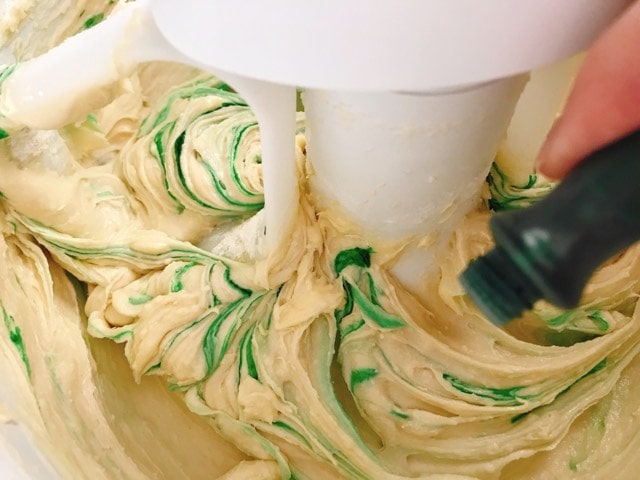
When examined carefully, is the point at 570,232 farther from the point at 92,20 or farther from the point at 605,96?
the point at 92,20

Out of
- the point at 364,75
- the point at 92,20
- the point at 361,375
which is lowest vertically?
the point at 361,375

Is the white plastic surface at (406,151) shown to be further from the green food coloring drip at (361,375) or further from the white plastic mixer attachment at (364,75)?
the green food coloring drip at (361,375)

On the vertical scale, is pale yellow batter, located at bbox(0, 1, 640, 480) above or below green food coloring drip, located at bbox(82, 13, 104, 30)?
below

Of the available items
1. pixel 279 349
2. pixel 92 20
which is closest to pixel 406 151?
pixel 279 349

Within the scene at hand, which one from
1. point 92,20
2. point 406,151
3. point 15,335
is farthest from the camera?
point 92,20

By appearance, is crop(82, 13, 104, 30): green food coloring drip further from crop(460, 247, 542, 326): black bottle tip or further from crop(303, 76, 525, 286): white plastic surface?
crop(460, 247, 542, 326): black bottle tip

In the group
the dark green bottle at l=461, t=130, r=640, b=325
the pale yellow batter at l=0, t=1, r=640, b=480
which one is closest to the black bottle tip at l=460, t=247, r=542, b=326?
the dark green bottle at l=461, t=130, r=640, b=325

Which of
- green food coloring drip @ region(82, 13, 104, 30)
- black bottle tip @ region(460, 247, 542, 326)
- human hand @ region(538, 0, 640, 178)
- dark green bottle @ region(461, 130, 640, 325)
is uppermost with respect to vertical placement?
human hand @ region(538, 0, 640, 178)
